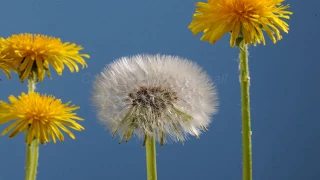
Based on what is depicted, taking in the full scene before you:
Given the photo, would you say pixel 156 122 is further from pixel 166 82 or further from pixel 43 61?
pixel 43 61

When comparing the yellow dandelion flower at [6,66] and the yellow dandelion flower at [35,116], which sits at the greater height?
the yellow dandelion flower at [6,66]

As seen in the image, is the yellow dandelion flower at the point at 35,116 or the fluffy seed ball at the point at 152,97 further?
the fluffy seed ball at the point at 152,97

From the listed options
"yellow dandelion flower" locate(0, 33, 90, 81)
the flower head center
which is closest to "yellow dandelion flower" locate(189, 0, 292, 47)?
the flower head center

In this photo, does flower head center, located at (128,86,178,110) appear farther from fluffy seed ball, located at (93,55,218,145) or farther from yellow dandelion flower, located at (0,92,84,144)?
yellow dandelion flower, located at (0,92,84,144)

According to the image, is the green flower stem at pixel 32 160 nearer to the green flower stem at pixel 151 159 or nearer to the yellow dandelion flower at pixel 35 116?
the yellow dandelion flower at pixel 35 116

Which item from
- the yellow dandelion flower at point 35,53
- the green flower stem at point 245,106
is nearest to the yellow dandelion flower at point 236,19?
the green flower stem at point 245,106
